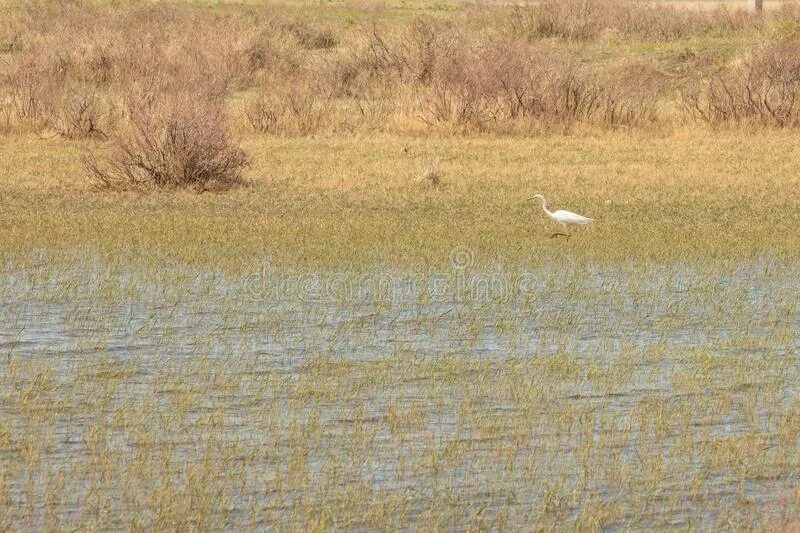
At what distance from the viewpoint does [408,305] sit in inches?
476

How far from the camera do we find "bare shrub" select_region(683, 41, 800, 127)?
25422 mm

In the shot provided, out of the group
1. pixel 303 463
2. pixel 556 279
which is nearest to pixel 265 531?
pixel 303 463

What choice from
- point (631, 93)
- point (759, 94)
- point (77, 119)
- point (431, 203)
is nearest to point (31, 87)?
point (77, 119)

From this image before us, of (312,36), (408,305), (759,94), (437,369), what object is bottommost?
(312,36)

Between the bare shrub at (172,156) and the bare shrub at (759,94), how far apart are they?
9.89m

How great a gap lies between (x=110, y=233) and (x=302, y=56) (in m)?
22.0

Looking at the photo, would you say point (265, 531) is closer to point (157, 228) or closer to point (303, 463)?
point (303, 463)

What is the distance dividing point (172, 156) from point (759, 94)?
1150cm

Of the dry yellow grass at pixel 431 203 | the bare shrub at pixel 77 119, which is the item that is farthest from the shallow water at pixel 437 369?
the bare shrub at pixel 77 119

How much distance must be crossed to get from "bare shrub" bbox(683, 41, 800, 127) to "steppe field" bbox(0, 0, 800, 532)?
68 mm

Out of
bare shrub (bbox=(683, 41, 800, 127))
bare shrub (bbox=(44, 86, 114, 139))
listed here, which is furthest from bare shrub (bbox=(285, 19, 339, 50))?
bare shrub (bbox=(44, 86, 114, 139))

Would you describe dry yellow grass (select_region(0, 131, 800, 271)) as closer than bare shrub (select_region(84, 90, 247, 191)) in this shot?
Yes

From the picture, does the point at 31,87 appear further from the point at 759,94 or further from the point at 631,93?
the point at 759,94

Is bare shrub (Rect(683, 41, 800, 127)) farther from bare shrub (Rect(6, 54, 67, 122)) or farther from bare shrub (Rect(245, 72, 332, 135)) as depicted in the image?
bare shrub (Rect(6, 54, 67, 122))
